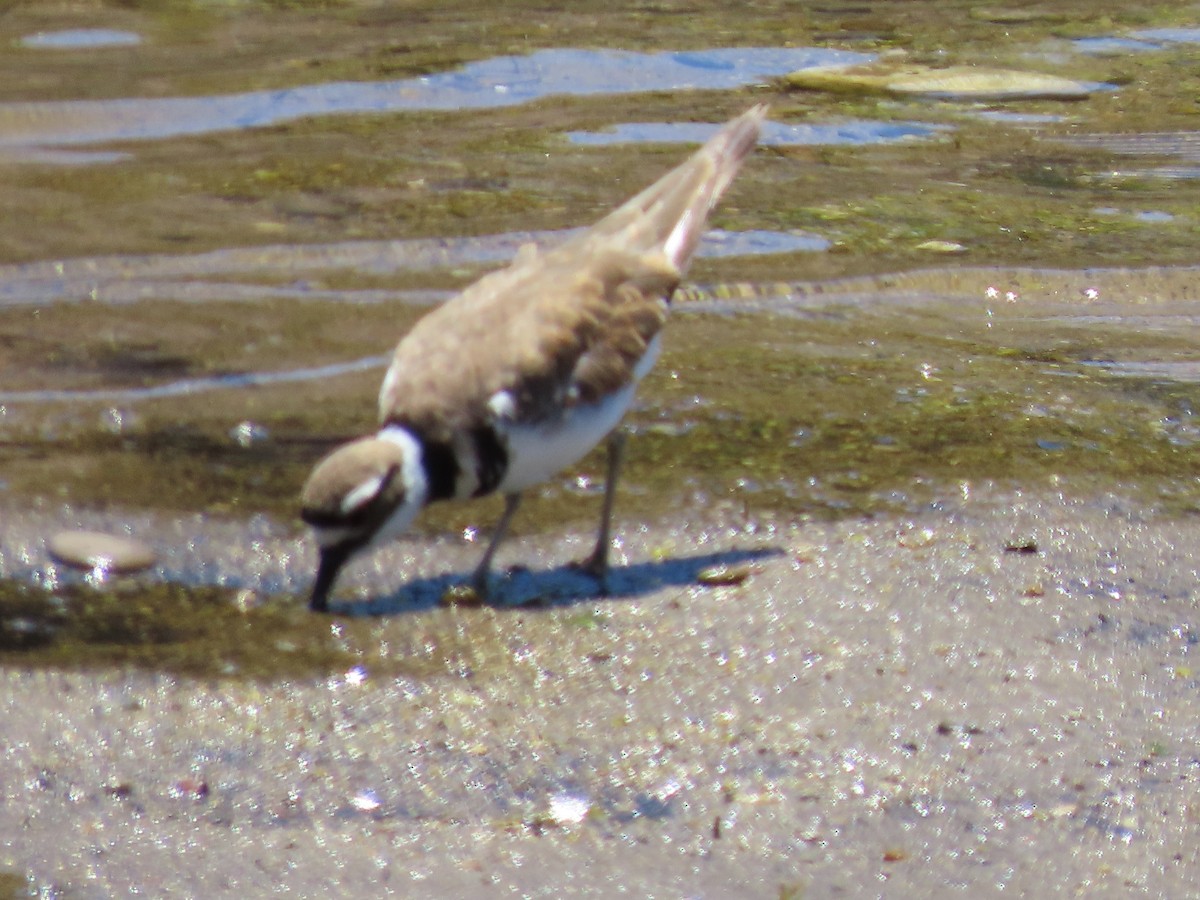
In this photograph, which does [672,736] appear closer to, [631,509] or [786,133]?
[631,509]

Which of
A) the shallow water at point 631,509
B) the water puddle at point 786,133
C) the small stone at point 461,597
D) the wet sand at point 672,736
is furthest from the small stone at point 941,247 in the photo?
the small stone at point 461,597

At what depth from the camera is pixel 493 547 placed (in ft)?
17.0

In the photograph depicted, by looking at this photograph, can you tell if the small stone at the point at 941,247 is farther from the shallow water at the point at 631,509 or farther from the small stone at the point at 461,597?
the small stone at the point at 461,597

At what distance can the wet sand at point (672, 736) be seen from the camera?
386 centimetres

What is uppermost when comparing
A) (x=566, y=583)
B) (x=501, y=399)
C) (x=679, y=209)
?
(x=679, y=209)

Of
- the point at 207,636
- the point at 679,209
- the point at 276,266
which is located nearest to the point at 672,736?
the point at 207,636

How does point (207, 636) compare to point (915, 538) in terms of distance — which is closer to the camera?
point (207, 636)

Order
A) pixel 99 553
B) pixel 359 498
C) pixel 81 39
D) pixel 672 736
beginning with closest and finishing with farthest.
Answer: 1. pixel 672 736
2. pixel 359 498
3. pixel 99 553
4. pixel 81 39

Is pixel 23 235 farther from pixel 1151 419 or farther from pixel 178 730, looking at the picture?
pixel 1151 419

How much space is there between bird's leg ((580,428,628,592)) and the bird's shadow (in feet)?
0.09

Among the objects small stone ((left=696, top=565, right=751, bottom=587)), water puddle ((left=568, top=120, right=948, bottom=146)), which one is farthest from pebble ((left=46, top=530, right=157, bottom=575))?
water puddle ((left=568, top=120, right=948, bottom=146))

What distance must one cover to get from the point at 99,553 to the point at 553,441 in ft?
4.57

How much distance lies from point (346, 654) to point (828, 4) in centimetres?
963

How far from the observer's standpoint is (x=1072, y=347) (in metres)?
7.33
